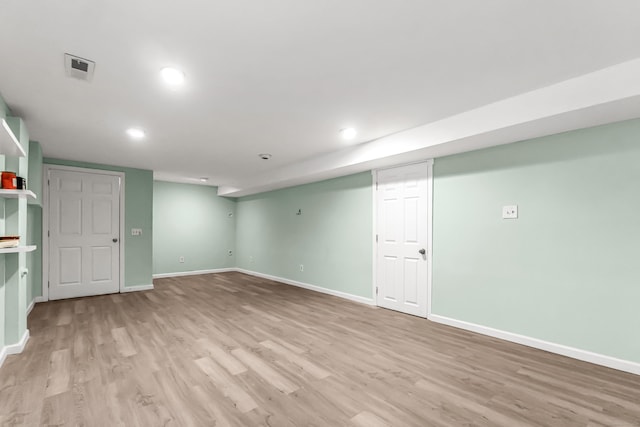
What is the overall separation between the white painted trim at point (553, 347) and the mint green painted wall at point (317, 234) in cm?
159

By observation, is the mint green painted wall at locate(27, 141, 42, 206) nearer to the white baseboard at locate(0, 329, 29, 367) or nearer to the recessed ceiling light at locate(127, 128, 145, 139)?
the recessed ceiling light at locate(127, 128, 145, 139)

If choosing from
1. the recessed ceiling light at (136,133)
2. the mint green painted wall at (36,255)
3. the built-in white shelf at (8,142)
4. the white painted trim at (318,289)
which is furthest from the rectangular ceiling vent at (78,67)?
the white painted trim at (318,289)

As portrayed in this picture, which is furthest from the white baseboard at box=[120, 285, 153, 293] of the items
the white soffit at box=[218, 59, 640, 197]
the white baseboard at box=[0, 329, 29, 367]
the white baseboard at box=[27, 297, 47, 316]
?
the white soffit at box=[218, 59, 640, 197]

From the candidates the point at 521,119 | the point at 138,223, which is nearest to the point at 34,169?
the point at 138,223

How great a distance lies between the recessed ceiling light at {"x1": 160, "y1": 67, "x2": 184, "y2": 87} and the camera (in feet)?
7.45

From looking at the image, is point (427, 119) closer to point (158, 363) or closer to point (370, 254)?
point (370, 254)

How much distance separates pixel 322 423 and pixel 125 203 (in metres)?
5.74

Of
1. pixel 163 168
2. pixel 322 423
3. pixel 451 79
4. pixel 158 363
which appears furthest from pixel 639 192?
pixel 163 168

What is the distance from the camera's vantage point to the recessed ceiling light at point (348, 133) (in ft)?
12.2

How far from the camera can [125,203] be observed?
5887mm

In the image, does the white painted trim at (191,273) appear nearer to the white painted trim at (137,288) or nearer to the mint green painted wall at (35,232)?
the white painted trim at (137,288)

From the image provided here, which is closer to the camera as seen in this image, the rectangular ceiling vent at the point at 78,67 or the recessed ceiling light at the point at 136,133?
the rectangular ceiling vent at the point at 78,67

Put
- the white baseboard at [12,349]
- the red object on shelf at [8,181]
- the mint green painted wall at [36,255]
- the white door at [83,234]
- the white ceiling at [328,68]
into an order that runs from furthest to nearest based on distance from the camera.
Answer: the white door at [83,234]
the mint green painted wall at [36,255]
the white baseboard at [12,349]
the red object on shelf at [8,181]
the white ceiling at [328,68]

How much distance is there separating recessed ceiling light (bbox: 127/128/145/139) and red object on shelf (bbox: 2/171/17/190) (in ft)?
4.45
